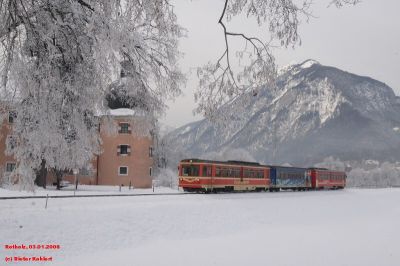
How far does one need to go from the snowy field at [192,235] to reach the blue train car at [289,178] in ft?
60.4

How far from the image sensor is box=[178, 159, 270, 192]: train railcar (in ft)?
112

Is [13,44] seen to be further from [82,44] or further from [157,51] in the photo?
[157,51]

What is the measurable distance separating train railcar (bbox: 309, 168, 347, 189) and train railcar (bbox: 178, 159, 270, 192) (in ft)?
49.4

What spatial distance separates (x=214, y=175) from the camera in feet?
113

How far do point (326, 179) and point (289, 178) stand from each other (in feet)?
34.1

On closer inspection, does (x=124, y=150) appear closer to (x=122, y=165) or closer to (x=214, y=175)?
(x=122, y=165)

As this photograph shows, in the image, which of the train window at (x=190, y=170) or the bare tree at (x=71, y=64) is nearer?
the bare tree at (x=71, y=64)

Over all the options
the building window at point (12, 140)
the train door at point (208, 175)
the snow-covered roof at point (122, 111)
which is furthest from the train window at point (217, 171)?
the building window at point (12, 140)

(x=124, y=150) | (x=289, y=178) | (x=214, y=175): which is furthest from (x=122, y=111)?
(x=289, y=178)

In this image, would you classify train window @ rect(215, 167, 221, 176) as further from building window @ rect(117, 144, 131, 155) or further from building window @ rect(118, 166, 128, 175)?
building window @ rect(118, 166, 128, 175)

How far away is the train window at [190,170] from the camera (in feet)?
113

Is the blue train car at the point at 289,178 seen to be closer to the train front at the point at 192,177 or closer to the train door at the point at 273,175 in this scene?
the train door at the point at 273,175

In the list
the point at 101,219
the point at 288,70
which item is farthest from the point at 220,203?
the point at 288,70

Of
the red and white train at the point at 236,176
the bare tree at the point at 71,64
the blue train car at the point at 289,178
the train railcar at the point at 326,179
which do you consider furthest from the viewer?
the train railcar at the point at 326,179
